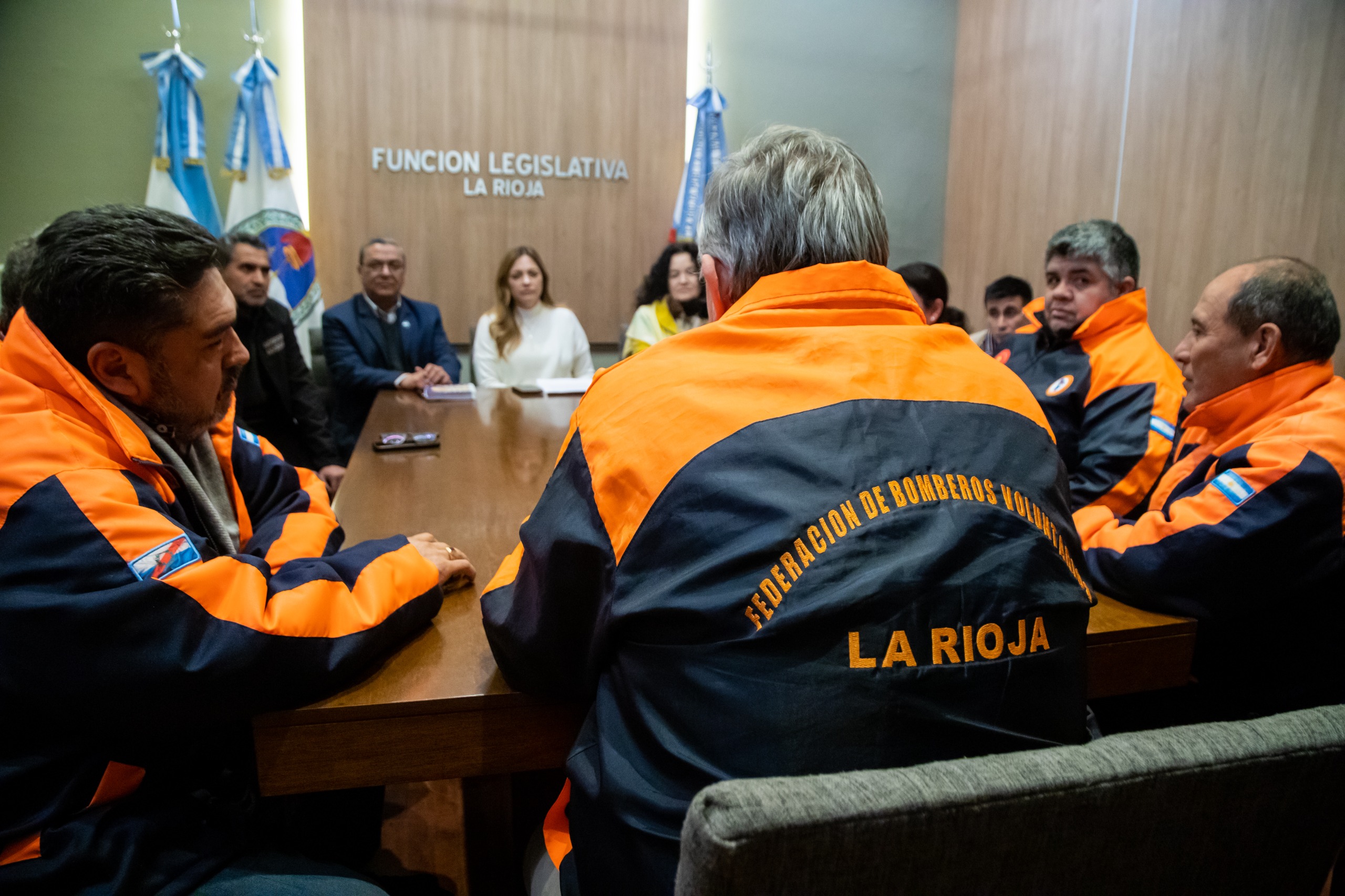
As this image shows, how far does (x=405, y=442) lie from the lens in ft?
7.46

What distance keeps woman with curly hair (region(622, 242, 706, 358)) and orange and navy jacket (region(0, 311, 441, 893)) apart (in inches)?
130

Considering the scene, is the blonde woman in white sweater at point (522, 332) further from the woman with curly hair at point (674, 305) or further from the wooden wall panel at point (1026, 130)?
the wooden wall panel at point (1026, 130)

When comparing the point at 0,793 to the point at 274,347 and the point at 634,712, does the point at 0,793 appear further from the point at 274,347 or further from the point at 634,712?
the point at 274,347

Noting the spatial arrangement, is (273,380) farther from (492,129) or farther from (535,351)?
(492,129)

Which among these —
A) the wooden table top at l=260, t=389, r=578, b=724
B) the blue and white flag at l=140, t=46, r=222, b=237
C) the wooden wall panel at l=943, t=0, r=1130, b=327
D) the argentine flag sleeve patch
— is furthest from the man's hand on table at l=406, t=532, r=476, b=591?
the wooden wall panel at l=943, t=0, r=1130, b=327

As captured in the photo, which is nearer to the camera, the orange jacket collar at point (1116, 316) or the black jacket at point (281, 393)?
the orange jacket collar at point (1116, 316)

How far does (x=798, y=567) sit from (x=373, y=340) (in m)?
3.78

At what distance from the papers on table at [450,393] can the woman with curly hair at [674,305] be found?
3.64 feet

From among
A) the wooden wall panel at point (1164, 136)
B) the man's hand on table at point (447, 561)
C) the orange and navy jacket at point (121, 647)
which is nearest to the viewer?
the orange and navy jacket at point (121, 647)

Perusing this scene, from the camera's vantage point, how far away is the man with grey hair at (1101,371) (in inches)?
77.4

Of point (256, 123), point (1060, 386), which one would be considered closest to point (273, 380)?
point (256, 123)

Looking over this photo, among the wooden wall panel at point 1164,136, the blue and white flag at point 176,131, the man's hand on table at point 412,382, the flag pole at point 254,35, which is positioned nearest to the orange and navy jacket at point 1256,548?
the wooden wall panel at point 1164,136

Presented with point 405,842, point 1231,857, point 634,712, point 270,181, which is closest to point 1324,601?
point 1231,857

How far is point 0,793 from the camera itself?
2.84 ft
